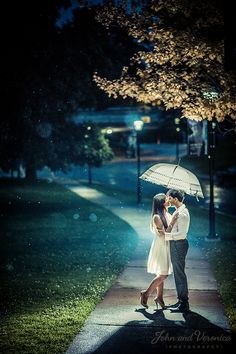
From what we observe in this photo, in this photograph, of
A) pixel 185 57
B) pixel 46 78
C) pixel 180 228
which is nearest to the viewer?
pixel 180 228

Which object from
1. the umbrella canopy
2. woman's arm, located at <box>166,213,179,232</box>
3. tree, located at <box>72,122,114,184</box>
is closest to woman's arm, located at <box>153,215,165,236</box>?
woman's arm, located at <box>166,213,179,232</box>

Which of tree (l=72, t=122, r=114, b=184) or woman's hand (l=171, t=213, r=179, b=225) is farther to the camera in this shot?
tree (l=72, t=122, r=114, b=184)

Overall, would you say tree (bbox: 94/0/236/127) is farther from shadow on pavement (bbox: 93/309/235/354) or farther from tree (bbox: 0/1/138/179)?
tree (bbox: 0/1/138/179)

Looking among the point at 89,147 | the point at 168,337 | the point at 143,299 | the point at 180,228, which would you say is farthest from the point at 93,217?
the point at 89,147

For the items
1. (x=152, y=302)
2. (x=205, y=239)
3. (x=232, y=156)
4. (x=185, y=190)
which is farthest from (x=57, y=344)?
(x=232, y=156)

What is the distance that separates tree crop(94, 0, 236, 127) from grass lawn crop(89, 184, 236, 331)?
10.7ft

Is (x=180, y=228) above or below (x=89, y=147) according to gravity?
below

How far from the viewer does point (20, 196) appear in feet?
80.4

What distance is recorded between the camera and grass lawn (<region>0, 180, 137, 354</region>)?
263 inches

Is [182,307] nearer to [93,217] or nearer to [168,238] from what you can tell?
[168,238]

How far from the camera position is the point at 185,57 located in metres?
9.67

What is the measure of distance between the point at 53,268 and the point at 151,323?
406 cm

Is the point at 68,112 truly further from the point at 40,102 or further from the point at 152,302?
the point at 152,302

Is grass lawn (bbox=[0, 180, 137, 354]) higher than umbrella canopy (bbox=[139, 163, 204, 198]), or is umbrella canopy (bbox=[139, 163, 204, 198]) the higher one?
umbrella canopy (bbox=[139, 163, 204, 198])
